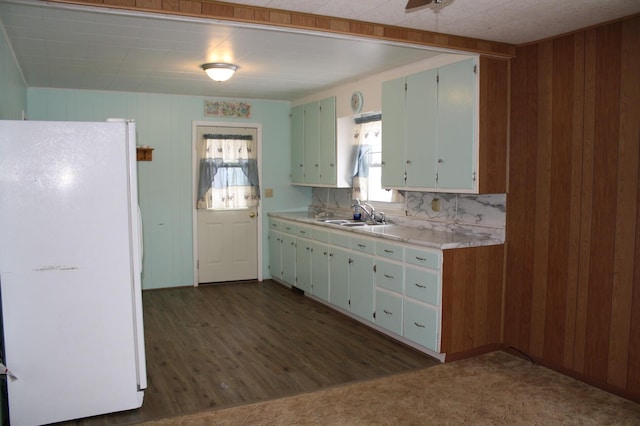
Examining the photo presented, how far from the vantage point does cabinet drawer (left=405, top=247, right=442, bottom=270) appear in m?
3.87

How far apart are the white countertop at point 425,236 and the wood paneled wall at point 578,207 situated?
0.26 meters

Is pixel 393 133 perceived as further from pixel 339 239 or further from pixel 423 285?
pixel 423 285

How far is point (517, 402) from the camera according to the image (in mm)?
3289

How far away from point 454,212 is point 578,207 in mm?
1117

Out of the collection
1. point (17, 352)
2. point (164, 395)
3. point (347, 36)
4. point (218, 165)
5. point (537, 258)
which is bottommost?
point (164, 395)

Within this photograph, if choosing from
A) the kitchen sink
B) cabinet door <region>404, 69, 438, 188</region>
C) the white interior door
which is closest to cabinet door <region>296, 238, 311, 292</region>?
the kitchen sink

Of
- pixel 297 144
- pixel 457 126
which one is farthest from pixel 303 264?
pixel 457 126

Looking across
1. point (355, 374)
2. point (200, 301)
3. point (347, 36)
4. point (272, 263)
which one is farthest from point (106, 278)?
point (272, 263)

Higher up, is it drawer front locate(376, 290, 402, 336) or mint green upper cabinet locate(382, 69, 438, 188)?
mint green upper cabinet locate(382, 69, 438, 188)

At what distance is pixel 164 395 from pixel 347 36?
259cm

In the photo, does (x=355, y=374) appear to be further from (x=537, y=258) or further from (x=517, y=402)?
(x=537, y=258)

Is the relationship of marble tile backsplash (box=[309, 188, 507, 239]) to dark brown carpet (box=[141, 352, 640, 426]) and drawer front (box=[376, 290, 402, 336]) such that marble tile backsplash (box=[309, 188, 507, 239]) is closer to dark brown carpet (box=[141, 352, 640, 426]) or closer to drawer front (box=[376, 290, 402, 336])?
drawer front (box=[376, 290, 402, 336])

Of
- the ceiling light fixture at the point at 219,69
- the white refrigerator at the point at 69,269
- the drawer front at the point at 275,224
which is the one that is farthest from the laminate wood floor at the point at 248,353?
the ceiling light fixture at the point at 219,69

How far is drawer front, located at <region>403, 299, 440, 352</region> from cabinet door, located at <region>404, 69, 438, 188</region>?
983 mm
